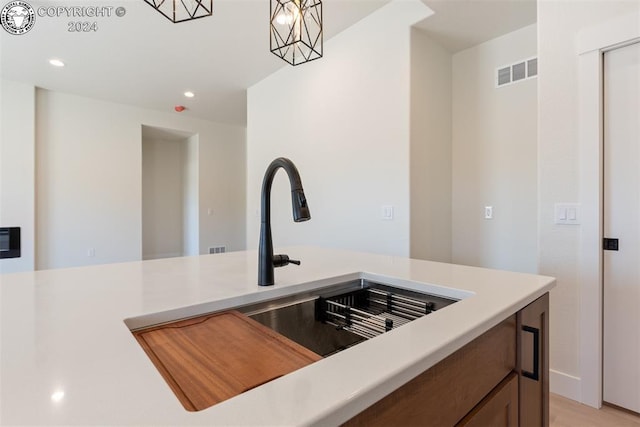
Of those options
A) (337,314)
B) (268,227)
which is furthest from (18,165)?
(337,314)

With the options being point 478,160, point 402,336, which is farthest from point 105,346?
point 478,160

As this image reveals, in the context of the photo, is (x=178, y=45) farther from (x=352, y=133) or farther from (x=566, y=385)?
(x=566, y=385)

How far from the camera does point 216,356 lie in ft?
2.07

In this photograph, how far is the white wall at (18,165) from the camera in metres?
4.18

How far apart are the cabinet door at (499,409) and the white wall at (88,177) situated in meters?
5.69

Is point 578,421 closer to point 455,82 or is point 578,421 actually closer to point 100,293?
point 100,293

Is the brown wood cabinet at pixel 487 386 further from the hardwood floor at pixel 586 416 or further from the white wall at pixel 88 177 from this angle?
the white wall at pixel 88 177

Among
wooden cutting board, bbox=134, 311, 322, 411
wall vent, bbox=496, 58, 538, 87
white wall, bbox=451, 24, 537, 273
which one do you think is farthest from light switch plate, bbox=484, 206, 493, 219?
wooden cutting board, bbox=134, 311, 322, 411

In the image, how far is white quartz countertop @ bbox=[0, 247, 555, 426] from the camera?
0.41 meters

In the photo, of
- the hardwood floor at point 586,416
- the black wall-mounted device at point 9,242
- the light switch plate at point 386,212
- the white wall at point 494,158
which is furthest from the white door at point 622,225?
the black wall-mounted device at point 9,242

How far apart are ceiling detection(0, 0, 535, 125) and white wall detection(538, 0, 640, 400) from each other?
595 mm

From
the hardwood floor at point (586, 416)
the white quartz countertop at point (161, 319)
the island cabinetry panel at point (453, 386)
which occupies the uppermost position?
the white quartz countertop at point (161, 319)

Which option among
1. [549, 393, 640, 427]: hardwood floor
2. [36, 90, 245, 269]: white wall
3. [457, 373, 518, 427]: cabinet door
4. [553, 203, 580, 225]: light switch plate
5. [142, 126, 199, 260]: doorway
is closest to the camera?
[457, 373, 518, 427]: cabinet door

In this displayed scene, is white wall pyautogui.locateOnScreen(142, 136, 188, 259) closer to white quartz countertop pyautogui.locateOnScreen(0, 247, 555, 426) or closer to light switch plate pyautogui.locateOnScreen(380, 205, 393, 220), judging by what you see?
light switch plate pyautogui.locateOnScreen(380, 205, 393, 220)
